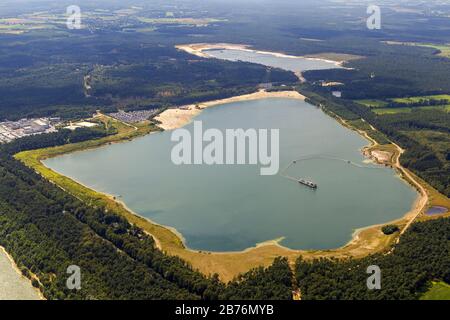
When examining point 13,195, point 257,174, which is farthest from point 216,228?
point 13,195

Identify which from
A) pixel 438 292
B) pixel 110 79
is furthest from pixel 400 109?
pixel 438 292

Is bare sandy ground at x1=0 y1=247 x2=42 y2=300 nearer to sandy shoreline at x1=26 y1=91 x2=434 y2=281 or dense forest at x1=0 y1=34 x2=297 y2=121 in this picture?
sandy shoreline at x1=26 y1=91 x2=434 y2=281

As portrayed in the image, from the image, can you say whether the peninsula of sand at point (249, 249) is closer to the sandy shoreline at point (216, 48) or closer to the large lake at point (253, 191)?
the large lake at point (253, 191)

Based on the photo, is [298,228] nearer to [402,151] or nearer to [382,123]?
[402,151]

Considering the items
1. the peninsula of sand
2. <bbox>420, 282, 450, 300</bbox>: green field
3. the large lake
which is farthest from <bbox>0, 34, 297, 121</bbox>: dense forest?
<bbox>420, 282, 450, 300</bbox>: green field

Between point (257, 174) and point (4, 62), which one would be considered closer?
point (257, 174)

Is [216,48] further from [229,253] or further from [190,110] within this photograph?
[229,253]
